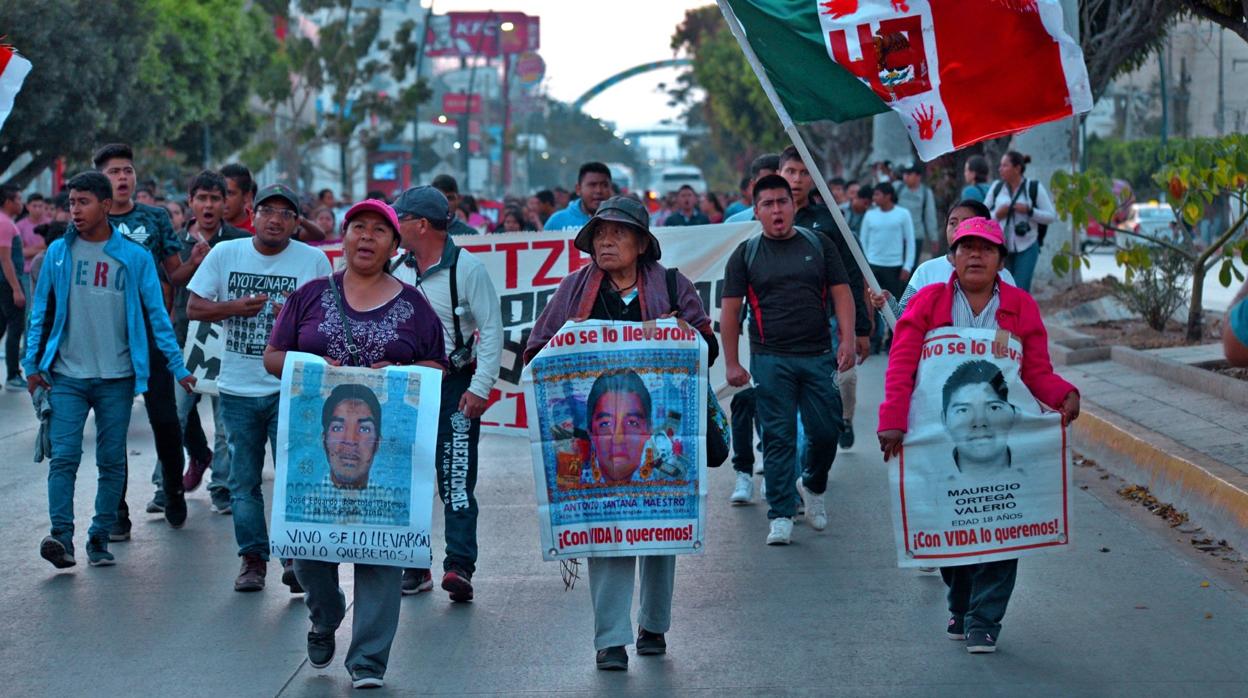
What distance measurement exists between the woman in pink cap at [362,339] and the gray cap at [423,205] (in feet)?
3.48

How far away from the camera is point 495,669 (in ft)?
19.6

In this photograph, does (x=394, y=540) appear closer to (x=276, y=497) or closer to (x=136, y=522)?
(x=276, y=497)

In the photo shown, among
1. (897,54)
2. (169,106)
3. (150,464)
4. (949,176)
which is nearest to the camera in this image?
(897,54)

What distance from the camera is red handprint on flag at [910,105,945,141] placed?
24.1ft

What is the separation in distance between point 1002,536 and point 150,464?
271 inches

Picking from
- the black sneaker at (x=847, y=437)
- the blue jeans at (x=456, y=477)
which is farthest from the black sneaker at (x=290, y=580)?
the black sneaker at (x=847, y=437)

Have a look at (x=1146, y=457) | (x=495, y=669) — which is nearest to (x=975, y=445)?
(x=495, y=669)

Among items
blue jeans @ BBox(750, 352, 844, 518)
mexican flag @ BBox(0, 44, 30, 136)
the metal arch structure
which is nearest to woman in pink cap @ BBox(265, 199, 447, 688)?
blue jeans @ BBox(750, 352, 844, 518)

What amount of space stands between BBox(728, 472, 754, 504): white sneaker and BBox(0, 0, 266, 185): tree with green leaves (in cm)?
1894

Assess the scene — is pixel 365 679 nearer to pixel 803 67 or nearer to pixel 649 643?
pixel 649 643

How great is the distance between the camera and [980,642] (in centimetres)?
604

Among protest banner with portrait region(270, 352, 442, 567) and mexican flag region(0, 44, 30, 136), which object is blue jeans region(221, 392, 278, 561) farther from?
mexican flag region(0, 44, 30, 136)

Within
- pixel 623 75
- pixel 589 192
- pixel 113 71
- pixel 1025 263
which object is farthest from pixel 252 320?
pixel 623 75

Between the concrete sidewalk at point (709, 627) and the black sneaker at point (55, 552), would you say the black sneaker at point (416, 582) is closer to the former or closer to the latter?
the concrete sidewalk at point (709, 627)
